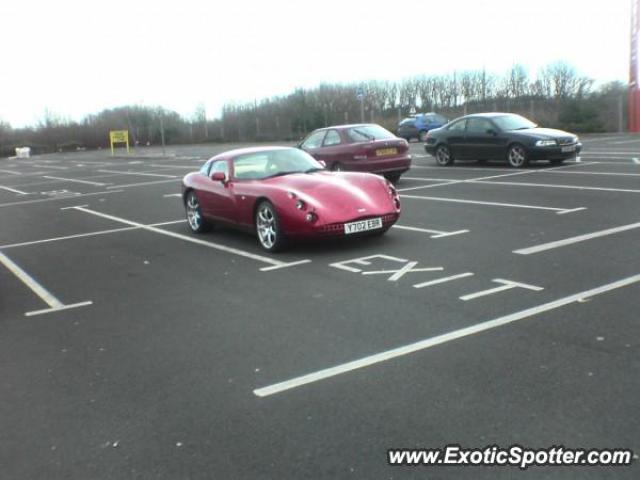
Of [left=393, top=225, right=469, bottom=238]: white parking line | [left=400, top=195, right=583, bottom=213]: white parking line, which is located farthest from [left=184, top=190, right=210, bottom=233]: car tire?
[left=400, top=195, right=583, bottom=213]: white parking line

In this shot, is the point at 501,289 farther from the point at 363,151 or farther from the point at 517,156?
the point at 517,156

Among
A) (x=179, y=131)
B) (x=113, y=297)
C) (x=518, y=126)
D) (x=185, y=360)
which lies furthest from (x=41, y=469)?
(x=179, y=131)

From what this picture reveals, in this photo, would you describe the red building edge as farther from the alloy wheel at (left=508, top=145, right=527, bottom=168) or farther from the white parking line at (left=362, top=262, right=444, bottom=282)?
the white parking line at (left=362, top=262, right=444, bottom=282)

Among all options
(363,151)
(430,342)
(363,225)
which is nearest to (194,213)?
(363,225)

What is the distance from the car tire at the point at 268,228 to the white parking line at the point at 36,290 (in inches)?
104

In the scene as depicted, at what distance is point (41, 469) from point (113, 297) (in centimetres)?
382

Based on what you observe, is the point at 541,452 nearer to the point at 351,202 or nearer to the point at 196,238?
the point at 351,202

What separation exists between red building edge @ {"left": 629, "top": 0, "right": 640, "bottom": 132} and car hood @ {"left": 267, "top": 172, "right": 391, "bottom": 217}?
1127 inches

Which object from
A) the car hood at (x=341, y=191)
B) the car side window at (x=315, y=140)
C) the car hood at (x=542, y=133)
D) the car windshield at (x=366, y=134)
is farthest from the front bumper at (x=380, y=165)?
the car hood at (x=341, y=191)

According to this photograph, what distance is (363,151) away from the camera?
16047 millimetres

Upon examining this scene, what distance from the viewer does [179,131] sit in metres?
76.2

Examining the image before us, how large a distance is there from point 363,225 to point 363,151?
7616 millimetres

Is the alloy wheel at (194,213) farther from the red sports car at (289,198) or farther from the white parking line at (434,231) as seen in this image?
the white parking line at (434,231)

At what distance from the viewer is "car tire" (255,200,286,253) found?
887 centimetres
